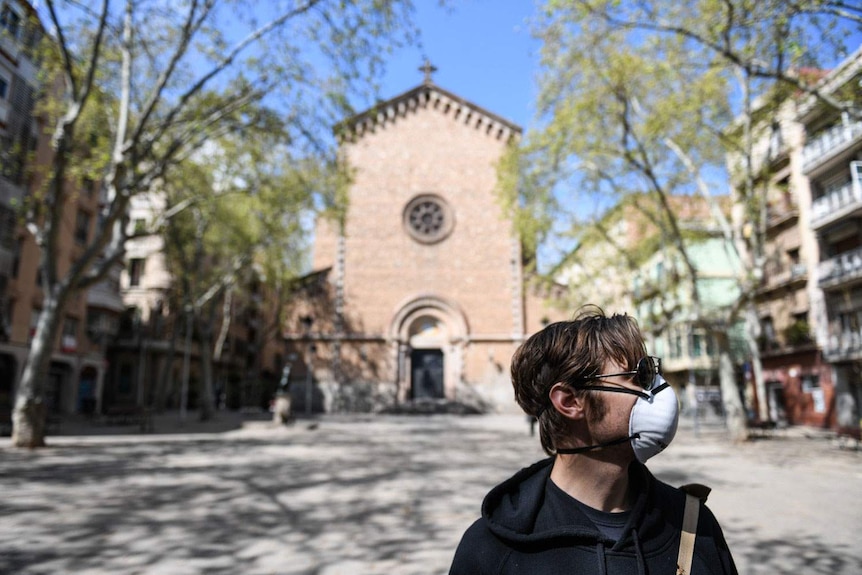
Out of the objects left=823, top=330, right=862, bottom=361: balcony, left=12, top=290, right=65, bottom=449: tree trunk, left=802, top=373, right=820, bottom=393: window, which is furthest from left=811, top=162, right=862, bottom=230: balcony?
left=12, top=290, right=65, bottom=449: tree trunk

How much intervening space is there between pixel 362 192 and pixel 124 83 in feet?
62.5

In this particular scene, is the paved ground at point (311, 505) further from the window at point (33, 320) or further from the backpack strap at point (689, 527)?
the window at point (33, 320)

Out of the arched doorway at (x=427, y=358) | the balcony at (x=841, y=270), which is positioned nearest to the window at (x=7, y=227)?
the arched doorway at (x=427, y=358)

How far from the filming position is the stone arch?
29.5m

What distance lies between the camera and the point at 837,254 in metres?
23.7

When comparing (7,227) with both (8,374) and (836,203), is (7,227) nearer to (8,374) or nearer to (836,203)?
(8,374)

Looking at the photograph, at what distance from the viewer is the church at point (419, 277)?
1158 inches

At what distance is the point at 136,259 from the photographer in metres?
36.4

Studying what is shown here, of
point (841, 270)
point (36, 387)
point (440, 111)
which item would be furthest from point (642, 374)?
point (440, 111)

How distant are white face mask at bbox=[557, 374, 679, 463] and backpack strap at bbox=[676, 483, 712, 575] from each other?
0.47 feet

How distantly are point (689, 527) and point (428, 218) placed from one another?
30303mm

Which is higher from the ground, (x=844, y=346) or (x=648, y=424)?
(x=844, y=346)

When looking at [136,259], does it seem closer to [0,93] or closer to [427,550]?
[0,93]

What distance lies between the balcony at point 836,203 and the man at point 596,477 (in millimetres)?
24168
